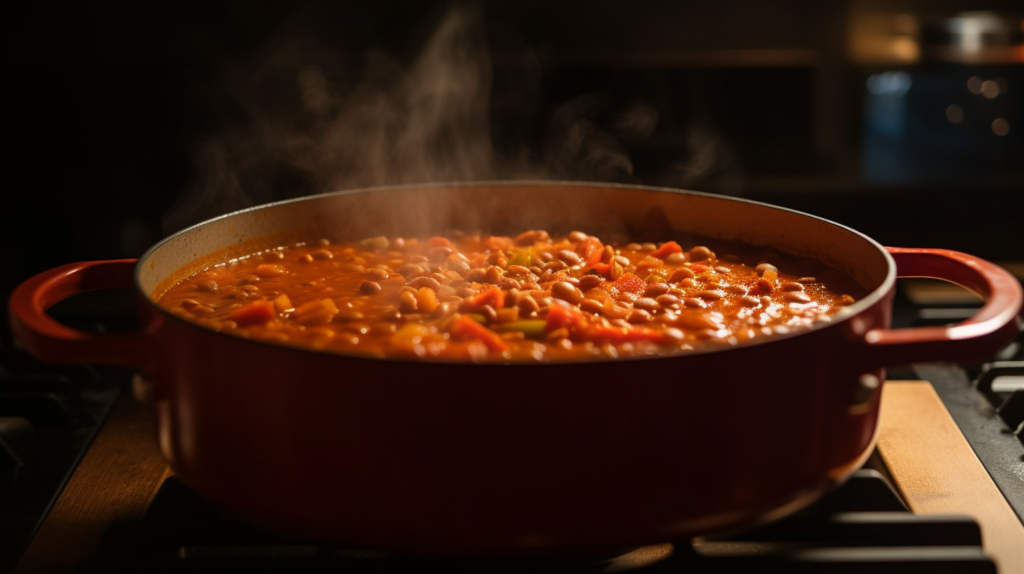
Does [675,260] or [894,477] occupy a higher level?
[675,260]

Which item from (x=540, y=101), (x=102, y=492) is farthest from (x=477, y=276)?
(x=540, y=101)

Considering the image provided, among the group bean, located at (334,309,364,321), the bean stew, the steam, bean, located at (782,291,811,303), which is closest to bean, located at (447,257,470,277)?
the bean stew

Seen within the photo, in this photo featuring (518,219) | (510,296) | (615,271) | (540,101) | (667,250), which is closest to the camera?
Answer: (510,296)

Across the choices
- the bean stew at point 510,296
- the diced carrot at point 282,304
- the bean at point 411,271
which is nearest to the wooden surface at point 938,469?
the bean stew at point 510,296

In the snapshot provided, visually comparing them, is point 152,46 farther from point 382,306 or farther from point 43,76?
point 382,306

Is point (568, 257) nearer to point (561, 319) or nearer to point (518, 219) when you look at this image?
point (518, 219)

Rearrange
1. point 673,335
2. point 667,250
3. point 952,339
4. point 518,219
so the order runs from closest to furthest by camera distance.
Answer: point 952,339
point 673,335
point 667,250
point 518,219

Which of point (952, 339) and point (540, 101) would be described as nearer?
point (952, 339)
